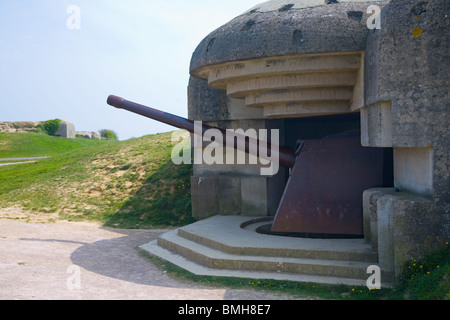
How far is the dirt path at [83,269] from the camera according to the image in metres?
5.88

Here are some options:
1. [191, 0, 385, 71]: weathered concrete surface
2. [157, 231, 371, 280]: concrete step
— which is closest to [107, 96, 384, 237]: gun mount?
[157, 231, 371, 280]: concrete step

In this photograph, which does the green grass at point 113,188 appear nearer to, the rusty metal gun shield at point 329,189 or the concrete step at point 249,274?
the concrete step at point 249,274

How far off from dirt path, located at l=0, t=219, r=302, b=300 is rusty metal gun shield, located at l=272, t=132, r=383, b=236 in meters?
1.95

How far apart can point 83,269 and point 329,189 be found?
12.2ft

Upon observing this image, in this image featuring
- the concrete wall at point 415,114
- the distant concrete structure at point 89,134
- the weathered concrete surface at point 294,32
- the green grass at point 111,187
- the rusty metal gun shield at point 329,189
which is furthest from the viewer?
the distant concrete structure at point 89,134

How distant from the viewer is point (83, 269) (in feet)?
23.7

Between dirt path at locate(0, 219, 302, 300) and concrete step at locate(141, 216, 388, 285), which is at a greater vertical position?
concrete step at locate(141, 216, 388, 285)

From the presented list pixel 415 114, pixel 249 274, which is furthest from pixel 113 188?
pixel 415 114

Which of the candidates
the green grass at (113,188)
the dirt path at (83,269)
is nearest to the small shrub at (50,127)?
the green grass at (113,188)

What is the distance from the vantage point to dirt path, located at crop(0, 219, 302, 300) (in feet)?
19.3

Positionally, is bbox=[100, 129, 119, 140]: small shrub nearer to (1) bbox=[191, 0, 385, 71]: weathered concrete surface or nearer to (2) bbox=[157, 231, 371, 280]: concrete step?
(1) bbox=[191, 0, 385, 71]: weathered concrete surface

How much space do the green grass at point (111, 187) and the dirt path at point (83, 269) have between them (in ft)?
4.39

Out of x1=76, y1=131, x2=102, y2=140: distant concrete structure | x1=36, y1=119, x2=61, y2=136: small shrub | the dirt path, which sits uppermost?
x1=36, y1=119, x2=61, y2=136: small shrub
